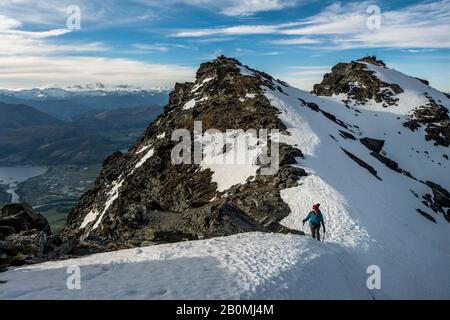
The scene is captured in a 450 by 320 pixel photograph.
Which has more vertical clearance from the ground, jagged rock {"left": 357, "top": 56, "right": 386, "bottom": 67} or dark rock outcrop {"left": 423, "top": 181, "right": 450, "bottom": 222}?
jagged rock {"left": 357, "top": 56, "right": 386, "bottom": 67}

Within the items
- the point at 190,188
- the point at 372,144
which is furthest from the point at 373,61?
the point at 190,188

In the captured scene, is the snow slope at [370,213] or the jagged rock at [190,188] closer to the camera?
the jagged rock at [190,188]

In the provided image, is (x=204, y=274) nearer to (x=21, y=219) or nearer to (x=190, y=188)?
(x=21, y=219)

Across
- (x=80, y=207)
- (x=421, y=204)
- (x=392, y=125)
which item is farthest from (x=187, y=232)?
(x=392, y=125)

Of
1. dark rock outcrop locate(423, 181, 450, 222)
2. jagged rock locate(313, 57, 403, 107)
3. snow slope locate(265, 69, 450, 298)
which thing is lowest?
dark rock outcrop locate(423, 181, 450, 222)

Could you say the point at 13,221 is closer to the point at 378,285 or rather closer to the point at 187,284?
the point at 187,284

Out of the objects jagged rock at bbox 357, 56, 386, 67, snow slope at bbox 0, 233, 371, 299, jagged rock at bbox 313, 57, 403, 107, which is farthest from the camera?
jagged rock at bbox 357, 56, 386, 67

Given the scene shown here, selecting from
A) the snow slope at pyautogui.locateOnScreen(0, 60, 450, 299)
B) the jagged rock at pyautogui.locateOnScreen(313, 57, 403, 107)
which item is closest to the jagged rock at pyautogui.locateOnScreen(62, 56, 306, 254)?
the snow slope at pyautogui.locateOnScreen(0, 60, 450, 299)

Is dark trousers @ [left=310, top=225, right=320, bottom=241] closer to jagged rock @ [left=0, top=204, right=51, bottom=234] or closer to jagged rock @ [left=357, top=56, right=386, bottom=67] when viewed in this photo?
jagged rock @ [left=0, top=204, right=51, bottom=234]

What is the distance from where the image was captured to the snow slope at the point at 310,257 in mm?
17047

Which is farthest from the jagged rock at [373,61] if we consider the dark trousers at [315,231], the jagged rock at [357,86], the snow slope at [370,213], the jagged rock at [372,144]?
the dark trousers at [315,231]

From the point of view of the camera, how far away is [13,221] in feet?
99.2

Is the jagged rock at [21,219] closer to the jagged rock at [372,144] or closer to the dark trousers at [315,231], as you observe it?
the dark trousers at [315,231]

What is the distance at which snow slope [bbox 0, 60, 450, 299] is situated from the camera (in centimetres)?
1705
